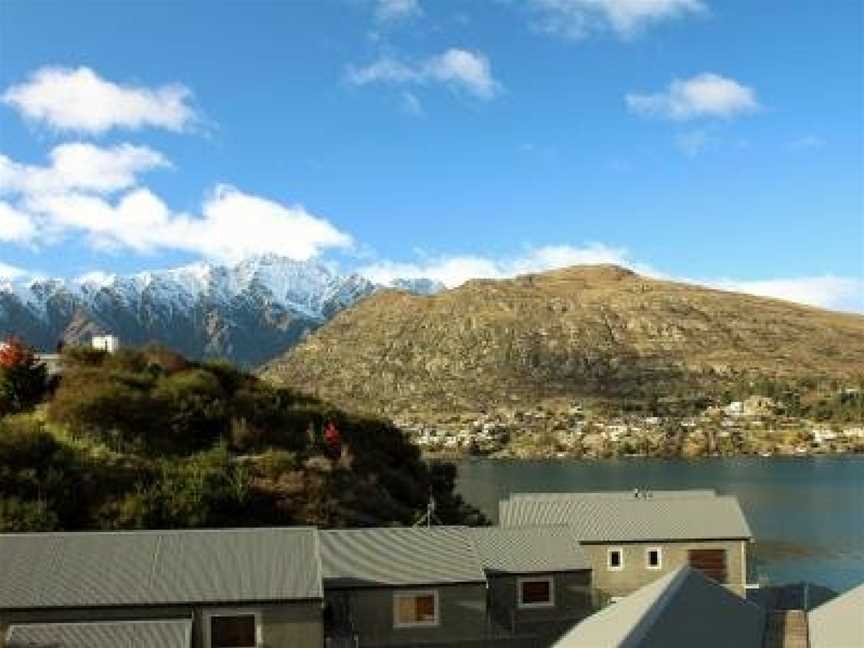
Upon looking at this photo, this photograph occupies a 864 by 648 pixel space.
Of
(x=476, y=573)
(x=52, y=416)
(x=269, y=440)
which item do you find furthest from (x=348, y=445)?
(x=476, y=573)

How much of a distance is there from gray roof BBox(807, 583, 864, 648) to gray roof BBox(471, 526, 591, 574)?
9.42 meters

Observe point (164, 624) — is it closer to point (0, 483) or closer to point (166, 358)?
point (0, 483)

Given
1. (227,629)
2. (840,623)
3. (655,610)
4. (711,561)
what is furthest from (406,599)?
(711,561)

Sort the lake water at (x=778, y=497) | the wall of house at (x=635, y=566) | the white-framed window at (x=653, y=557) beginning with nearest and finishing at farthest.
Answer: the wall of house at (x=635, y=566)
the white-framed window at (x=653, y=557)
the lake water at (x=778, y=497)

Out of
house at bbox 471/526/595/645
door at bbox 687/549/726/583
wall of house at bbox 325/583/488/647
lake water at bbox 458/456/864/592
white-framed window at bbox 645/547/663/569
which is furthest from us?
lake water at bbox 458/456/864/592

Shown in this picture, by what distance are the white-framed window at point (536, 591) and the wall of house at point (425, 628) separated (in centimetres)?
305

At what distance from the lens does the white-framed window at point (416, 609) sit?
3391 centimetres

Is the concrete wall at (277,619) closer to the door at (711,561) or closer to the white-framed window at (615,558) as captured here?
the white-framed window at (615,558)

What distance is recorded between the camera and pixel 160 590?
30.8 metres

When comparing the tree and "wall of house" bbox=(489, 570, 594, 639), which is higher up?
the tree

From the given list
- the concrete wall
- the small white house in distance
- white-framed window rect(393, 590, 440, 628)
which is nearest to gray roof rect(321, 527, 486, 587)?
white-framed window rect(393, 590, 440, 628)

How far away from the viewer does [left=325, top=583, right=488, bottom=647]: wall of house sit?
3366 cm

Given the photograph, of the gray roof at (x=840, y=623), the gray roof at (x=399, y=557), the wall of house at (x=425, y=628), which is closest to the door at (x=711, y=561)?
the gray roof at (x=399, y=557)

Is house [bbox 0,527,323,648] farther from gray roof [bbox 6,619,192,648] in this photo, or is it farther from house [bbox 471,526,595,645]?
house [bbox 471,526,595,645]
